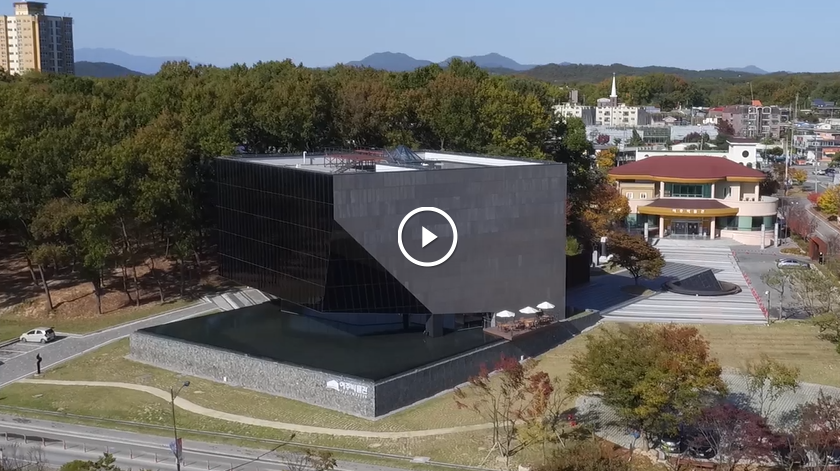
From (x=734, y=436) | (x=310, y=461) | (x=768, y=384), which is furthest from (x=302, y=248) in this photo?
(x=768, y=384)

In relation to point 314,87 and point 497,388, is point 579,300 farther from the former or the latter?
point 314,87

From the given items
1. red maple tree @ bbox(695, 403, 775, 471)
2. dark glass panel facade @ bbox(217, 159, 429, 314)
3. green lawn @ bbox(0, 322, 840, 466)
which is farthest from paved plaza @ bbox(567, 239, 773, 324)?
red maple tree @ bbox(695, 403, 775, 471)

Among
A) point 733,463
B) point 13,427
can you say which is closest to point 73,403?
point 13,427

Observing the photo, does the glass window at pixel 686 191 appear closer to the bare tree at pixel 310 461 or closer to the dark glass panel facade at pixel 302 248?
the dark glass panel facade at pixel 302 248

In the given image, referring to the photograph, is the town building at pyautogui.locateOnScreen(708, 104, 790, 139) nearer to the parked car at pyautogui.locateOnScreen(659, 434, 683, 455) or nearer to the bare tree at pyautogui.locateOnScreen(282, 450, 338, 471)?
the parked car at pyautogui.locateOnScreen(659, 434, 683, 455)

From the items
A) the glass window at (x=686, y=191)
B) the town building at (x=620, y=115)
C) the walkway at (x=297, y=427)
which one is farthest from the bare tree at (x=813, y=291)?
the town building at (x=620, y=115)

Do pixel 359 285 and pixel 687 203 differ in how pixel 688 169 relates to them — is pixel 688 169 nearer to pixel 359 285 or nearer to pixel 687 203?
pixel 687 203
